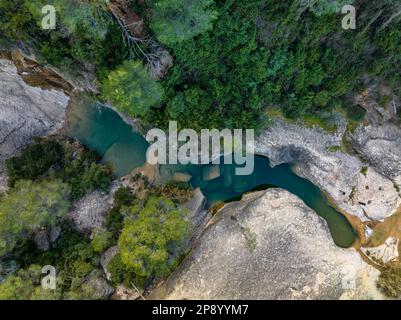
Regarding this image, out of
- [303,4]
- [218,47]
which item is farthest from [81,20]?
[303,4]

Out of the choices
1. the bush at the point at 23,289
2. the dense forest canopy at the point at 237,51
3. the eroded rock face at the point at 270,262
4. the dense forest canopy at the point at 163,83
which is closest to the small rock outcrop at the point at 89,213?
the dense forest canopy at the point at 163,83

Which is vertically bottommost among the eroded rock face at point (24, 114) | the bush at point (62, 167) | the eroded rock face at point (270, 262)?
the eroded rock face at point (270, 262)

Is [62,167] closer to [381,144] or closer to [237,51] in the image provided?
[237,51]

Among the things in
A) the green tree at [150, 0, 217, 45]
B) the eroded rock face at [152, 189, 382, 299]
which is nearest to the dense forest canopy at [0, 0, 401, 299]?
the green tree at [150, 0, 217, 45]

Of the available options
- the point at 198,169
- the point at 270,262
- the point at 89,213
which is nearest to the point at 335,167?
the point at 270,262

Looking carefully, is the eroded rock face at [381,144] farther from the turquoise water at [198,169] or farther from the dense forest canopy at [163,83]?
the turquoise water at [198,169]

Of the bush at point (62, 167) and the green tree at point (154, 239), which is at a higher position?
the bush at point (62, 167)
